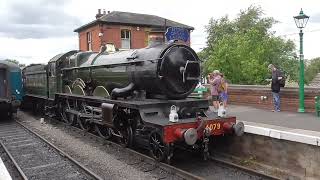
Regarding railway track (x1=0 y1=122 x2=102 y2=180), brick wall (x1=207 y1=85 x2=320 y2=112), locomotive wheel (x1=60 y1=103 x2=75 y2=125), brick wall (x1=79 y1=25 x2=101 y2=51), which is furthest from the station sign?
brick wall (x1=79 y1=25 x2=101 y2=51)

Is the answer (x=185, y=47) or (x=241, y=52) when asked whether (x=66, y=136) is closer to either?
(x=185, y=47)

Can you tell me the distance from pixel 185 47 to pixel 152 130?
6.84 ft

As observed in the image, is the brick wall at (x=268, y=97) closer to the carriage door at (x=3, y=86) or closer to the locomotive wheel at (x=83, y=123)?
the locomotive wheel at (x=83, y=123)

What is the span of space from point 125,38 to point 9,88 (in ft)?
48.0

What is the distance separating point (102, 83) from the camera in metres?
11.0

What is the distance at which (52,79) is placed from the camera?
15.1 m

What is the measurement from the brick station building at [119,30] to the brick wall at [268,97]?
14.1 meters

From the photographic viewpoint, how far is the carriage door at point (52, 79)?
14812 millimetres

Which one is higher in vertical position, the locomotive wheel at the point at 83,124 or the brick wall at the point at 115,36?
the brick wall at the point at 115,36

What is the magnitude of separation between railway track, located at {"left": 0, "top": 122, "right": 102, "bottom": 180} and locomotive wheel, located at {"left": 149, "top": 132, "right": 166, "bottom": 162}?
147cm

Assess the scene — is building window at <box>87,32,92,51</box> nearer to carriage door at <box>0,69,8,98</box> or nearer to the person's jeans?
carriage door at <box>0,69,8,98</box>

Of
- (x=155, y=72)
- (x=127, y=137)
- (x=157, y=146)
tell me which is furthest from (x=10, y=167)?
(x=155, y=72)

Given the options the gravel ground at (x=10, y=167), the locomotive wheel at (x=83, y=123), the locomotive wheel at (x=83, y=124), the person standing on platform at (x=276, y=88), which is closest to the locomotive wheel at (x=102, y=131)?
the locomotive wheel at (x=83, y=123)

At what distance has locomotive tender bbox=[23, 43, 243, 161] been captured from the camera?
7.90m
